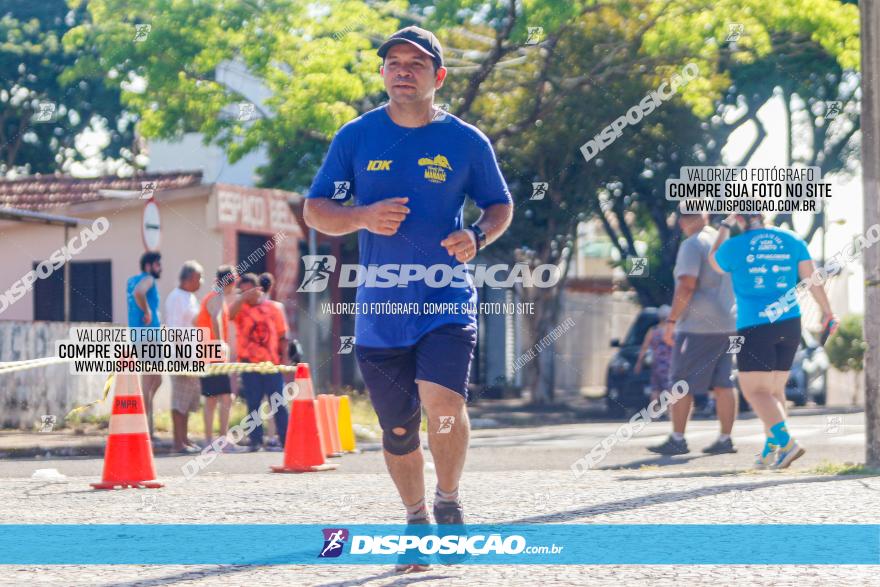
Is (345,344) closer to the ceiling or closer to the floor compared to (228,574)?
closer to the ceiling

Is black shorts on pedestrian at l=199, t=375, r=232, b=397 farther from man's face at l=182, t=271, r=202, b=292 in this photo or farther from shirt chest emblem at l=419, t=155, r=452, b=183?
shirt chest emblem at l=419, t=155, r=452, b=183

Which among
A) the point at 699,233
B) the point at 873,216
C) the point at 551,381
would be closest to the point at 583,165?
the point at 551,381

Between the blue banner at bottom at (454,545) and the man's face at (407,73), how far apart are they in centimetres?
163

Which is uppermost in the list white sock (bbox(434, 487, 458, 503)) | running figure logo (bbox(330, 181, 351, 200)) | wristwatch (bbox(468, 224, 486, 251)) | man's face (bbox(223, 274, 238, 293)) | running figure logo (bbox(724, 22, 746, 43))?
running figure logo (bbox(724, 22, 746, 43))

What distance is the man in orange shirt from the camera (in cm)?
1341

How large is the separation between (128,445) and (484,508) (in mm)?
3209

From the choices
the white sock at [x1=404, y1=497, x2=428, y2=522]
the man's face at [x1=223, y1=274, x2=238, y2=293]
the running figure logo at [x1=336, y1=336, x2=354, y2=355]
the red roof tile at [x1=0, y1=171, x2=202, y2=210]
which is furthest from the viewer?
the red roof tile at [x1=0, y1=171, x2=202, y2=210]

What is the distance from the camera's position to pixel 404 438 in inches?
217

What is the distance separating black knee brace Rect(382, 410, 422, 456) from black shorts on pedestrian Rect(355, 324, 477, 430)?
0.05 ft

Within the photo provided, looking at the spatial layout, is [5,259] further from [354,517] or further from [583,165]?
[354,517]

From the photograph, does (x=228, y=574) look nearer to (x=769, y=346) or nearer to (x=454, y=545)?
(x=454, y=545)

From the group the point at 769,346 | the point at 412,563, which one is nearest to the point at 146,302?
the point at 769,346

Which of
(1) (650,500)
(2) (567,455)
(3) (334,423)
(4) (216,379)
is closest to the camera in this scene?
(1) (650,500)

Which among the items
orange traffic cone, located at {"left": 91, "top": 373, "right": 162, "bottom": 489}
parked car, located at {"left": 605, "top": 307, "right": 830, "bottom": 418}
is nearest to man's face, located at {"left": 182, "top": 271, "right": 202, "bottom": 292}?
orange traffic cone, located at {"left": 91, "top": 373, "right": 162, "bottom": 489}
